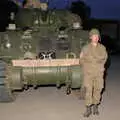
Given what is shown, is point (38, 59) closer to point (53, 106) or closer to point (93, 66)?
point (53, 106)

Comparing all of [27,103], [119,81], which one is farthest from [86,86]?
[119,81]

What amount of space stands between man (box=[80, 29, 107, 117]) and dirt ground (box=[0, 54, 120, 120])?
40cm

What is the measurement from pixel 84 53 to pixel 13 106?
2.12 metres

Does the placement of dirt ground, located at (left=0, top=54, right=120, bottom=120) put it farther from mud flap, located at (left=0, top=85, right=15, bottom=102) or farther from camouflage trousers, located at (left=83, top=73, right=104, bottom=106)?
camouflage trousers, located at (left=83, top=73, right=104, bottom=106)

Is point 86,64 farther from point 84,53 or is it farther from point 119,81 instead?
point 119,81

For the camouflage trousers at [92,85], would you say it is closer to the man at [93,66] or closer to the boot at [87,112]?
the man at [93,66]

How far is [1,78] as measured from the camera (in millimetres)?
10016

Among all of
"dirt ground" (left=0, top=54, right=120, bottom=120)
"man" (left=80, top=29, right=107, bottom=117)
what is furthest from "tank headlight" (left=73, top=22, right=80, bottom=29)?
"man" (left=80, top=29, right=107, bottom=117)

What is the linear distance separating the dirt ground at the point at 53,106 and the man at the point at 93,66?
1.31 feet

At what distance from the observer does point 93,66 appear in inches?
342

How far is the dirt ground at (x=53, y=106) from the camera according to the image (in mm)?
8906

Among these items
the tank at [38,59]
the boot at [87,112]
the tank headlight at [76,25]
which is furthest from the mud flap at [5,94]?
the tank headlight at [76,25]

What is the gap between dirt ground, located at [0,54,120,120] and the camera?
891cm

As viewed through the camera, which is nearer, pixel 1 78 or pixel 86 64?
pixel 86 64
